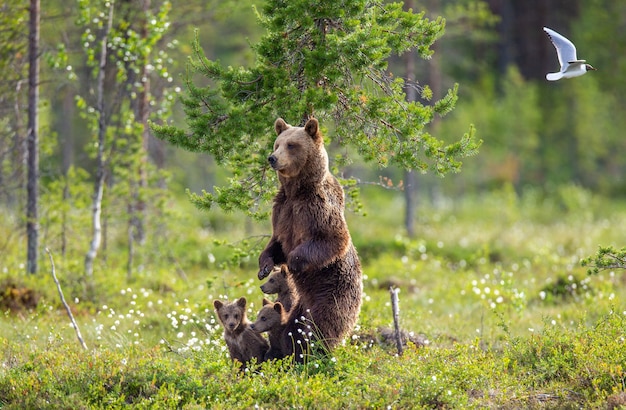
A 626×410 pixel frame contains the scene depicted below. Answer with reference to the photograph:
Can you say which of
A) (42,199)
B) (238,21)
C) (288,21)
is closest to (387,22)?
(288,21)

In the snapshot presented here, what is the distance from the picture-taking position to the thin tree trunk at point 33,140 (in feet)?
41.4

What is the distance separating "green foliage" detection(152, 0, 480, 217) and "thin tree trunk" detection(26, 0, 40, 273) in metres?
4.94

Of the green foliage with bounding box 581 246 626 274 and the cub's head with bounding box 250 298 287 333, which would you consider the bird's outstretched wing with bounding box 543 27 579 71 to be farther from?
the cub's head with bounding box 250 298 287 333

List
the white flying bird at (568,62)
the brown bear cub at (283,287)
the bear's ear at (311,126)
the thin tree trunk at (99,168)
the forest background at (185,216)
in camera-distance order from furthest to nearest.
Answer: the thin tree trunk at (99,168)
the forest background at (185,216)
the brown bear cub at (283,287)
the white flying bird at (568,62)
the bear's ear at (311,126)

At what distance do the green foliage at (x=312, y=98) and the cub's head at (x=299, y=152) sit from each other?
2.40 ft

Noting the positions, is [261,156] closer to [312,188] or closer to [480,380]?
[312,188]

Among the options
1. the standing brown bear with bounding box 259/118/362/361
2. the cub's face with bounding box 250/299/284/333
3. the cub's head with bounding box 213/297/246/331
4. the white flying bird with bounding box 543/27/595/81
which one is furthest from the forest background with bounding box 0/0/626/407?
the white flying bird with bounding box 543/27/595/81

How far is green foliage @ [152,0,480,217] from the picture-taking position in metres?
8.38

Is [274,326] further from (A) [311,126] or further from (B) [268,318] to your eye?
(A) [311,126]

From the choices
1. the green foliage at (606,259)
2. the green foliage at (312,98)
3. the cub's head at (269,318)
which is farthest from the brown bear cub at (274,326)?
the green foliage at (606,259)

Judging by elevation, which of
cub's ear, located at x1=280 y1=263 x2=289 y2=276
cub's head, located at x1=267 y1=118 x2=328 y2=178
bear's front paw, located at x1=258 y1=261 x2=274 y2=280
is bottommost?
cub's ear, located at x1=280 y1=263 x2=289 y2=276

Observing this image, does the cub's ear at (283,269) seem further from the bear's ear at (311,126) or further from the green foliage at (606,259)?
the green foliage at (606,259)

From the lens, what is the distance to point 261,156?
9031 millimetres

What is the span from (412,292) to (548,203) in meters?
17.5
